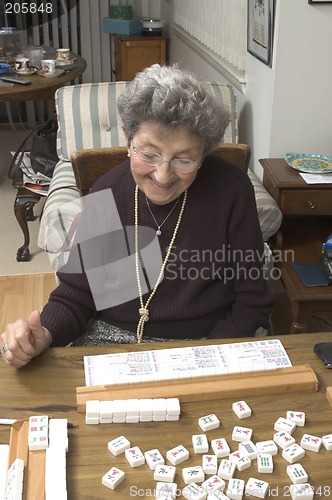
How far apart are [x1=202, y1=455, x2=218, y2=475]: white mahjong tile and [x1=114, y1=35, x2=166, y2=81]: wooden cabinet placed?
4675 millimetres

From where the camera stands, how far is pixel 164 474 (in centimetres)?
98

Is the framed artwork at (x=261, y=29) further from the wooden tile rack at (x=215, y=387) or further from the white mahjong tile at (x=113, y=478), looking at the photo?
the white mahjong tile at (x=113, y=478)

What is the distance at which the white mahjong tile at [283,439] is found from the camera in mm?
1052

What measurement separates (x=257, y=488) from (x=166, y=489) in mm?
143

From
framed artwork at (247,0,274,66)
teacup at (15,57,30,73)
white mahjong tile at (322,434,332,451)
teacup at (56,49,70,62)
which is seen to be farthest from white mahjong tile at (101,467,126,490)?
teacup at (56,49,70,62)

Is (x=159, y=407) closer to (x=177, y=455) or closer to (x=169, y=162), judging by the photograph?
(x=177, y=455)

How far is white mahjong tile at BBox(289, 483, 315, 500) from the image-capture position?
95 cm

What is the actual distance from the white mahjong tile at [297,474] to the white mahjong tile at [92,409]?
343 millimetres

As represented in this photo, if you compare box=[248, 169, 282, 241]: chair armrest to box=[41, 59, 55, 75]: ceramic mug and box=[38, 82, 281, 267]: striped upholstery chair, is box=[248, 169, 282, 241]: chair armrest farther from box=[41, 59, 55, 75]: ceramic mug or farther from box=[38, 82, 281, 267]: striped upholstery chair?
box=[41, 59, 55, 75]: ceramic mug

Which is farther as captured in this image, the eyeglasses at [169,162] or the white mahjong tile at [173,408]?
the eyeglasses at [169,162]

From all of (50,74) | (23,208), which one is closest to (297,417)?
(23,208)

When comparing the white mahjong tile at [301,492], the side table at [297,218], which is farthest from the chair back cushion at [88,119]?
the white mahjong tile at [301,492]

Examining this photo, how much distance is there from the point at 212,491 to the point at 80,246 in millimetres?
757

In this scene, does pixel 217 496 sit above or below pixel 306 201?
above
